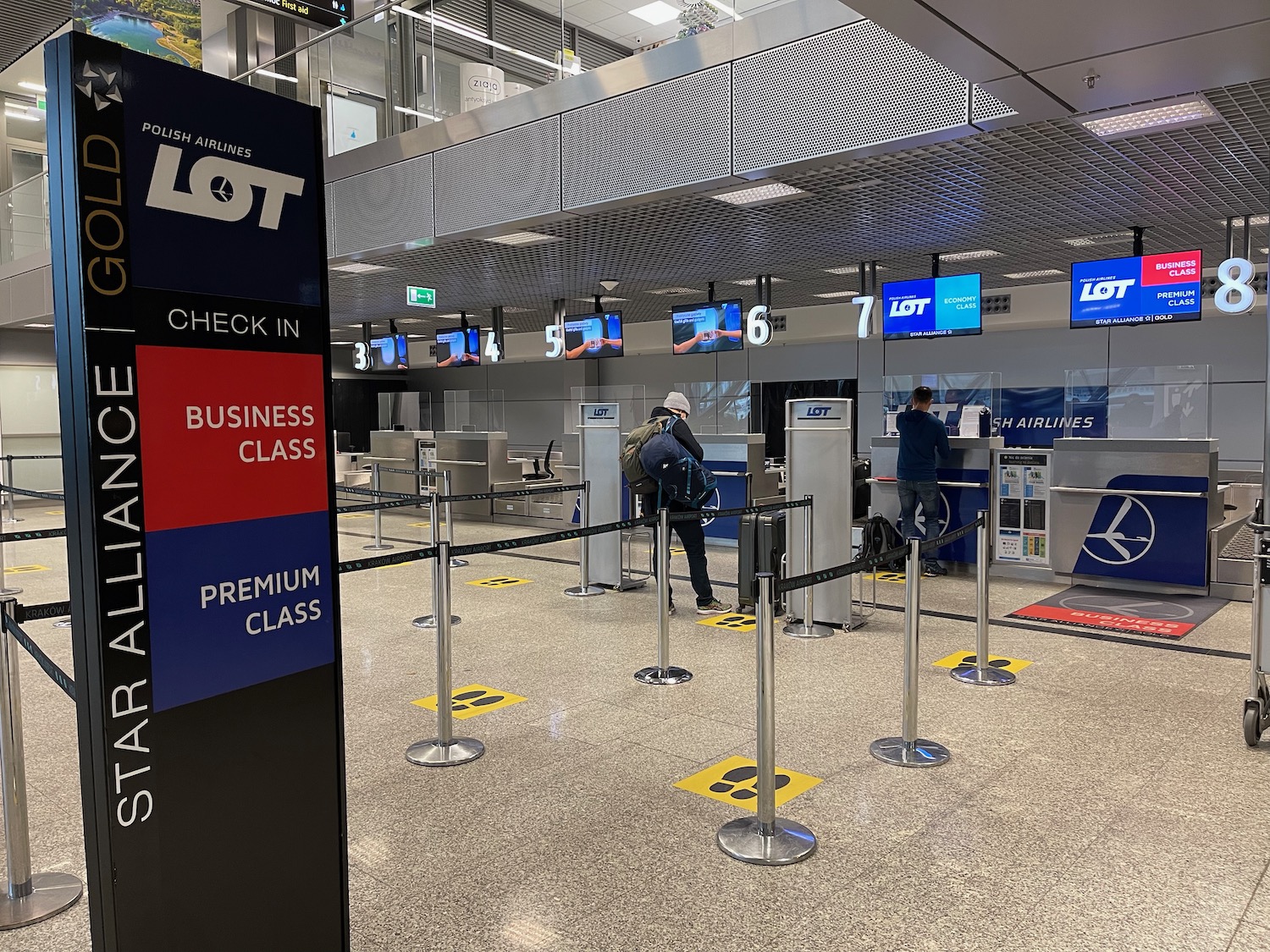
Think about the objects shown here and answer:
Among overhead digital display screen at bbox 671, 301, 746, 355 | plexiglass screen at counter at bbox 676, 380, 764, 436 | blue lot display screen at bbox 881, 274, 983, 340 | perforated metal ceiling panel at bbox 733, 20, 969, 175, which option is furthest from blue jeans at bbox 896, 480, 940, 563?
perforated metal ceiling panel at bbox 733, 20, 969, 175

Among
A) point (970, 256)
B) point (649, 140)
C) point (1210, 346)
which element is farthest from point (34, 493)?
point (1210, 346)

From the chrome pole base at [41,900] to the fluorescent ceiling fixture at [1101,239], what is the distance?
30.5 ft

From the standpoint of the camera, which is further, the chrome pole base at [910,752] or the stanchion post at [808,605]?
the stanchion post at [808,605]

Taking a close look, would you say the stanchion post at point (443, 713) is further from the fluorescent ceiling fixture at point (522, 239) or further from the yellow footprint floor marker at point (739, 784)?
the fluorescent ceiling fixture at point (522, 239)

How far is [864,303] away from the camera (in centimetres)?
938

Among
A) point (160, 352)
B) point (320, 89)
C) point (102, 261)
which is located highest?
point (320, 89)

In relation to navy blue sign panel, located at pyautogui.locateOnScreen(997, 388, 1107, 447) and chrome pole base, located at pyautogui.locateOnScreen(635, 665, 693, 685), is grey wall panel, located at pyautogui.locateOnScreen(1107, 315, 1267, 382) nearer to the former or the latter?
navy blue sign panel, located at pyautogui.locateOnScreen(997, 388, 1107, 447)

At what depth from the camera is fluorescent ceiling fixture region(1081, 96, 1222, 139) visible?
16.5ft

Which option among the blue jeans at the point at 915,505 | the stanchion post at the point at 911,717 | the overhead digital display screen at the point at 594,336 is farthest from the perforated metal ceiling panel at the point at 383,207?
the stanchion post at the point at 911,717

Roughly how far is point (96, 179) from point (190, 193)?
19 centimetres

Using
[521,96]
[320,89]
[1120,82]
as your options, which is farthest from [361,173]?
[1120,82]

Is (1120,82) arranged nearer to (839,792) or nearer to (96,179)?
(839,792)

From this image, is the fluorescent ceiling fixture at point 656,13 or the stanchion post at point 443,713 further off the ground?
the fluorescent ceiling fixture at point 656,13

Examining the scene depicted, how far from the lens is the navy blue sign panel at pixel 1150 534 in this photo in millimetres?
7617
